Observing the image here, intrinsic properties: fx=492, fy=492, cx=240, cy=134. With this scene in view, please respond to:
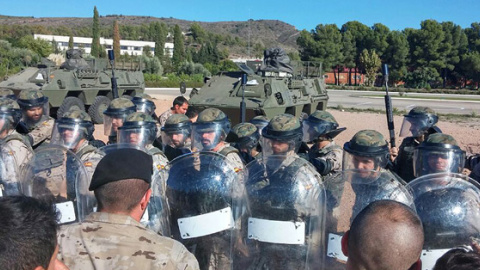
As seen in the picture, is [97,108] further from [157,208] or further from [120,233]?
[120,233]

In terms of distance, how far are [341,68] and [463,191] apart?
52955mm

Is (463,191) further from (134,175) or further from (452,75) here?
(452,75)

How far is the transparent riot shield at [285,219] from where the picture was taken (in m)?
2.49

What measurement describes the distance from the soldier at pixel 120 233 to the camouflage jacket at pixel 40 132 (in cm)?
415

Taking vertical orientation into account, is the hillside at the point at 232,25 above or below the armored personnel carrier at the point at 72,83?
above

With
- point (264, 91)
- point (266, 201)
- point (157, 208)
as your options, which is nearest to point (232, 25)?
point (264, 91)

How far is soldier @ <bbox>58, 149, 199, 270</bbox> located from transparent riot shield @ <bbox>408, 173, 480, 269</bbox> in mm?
1214

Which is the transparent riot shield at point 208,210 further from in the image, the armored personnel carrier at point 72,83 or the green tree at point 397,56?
the green tree at point 397,56

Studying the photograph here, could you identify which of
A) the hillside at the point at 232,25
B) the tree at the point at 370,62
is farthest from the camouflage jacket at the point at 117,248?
the hillside at the point at 232,25

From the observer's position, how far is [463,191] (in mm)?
2582

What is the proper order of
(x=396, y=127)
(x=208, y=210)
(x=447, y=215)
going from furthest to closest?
(x=396, y=127) → (x=208, y=210) → (x=447, y=215)

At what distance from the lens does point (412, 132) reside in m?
5.34

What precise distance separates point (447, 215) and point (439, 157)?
118cm

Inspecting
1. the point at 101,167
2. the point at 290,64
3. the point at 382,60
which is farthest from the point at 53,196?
the point at 382,60
